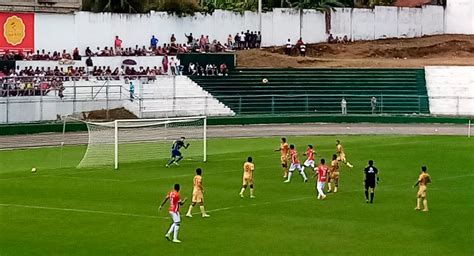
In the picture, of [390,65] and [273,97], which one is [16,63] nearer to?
[273,97]

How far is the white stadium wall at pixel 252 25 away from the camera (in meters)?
83.2

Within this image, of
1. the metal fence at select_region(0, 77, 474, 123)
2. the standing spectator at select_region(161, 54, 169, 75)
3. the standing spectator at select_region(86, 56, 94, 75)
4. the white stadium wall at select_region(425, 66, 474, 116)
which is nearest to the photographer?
the metal fence at select_region(0, 77, 474, 123)

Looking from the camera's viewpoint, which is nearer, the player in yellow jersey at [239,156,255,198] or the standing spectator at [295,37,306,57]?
the player in yellow jersey at [239,156,255,198]

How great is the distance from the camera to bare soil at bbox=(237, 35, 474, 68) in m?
92.8

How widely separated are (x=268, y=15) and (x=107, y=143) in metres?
40.9

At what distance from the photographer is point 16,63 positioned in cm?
7606

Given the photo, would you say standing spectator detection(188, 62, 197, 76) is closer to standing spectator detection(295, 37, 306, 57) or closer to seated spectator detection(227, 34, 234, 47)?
seated spectator detection(227, 34, 234, 47)

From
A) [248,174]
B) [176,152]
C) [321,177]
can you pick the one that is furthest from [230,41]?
[321,177]

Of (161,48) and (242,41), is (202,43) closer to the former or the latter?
(161,48)

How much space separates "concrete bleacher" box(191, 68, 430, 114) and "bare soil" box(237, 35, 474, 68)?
2.23 m

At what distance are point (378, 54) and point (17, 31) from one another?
35.8m

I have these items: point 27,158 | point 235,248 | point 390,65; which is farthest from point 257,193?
point 390,65

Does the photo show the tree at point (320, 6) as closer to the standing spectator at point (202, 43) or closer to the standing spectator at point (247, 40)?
the standing spectator at point (247, 40)

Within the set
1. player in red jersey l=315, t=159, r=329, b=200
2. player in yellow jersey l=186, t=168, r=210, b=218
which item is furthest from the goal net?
player in yellow jersey l=186, t=168, r=210, b=218
